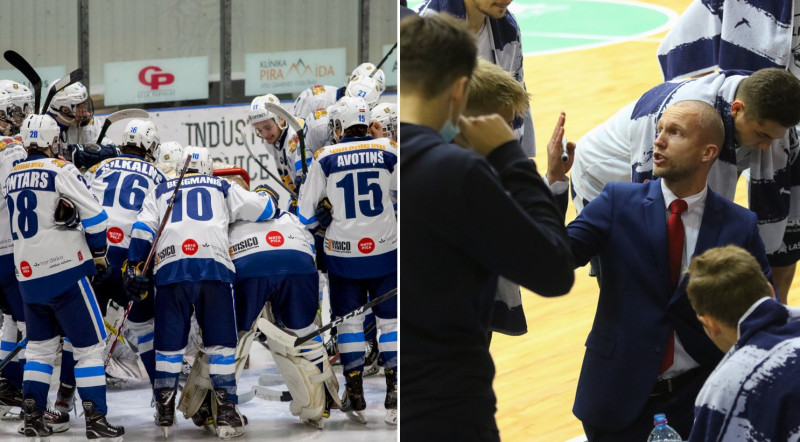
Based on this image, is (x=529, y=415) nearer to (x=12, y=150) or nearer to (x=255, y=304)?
(x=255, y=304)

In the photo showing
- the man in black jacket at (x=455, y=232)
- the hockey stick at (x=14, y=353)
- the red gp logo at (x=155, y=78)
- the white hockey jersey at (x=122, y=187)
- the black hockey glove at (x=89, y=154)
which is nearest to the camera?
the man in black jacket at (x=455, y=232)

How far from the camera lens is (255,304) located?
14.0 feet

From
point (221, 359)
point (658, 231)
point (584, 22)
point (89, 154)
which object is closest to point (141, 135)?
point (89, 154)

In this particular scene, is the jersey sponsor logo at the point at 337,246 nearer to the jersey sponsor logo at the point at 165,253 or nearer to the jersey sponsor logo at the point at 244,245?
the jersey sponsor logo at the point at 244,245

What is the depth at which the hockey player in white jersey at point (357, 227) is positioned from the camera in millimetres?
4066

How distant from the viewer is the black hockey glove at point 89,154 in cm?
508

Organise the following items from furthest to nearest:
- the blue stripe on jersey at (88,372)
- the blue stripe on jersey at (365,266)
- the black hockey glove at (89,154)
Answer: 1. the black hockey glove at (89,154)
2. the blue stripe on jersey at (365,266)
3. the blue stripe on jersey at (88,372)

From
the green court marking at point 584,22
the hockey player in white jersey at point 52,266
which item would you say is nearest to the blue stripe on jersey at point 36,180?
the hockey player in white jersey at point 52,266

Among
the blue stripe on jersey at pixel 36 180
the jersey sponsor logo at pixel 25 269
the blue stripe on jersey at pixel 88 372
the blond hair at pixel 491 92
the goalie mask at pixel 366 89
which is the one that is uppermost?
the blond hair at pixel 491 92

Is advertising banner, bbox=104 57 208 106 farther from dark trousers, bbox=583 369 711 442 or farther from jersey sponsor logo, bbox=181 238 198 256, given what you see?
dark trousers, bbox=583 369 711 442

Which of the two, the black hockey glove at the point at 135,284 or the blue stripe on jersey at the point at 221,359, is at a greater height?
the black hockey glove at the point at 135,284

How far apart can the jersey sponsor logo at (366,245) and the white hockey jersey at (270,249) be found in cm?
25

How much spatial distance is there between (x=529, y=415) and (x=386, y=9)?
2.74 metres

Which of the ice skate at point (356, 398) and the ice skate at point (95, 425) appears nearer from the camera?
the ice skate at point (95, 425)
